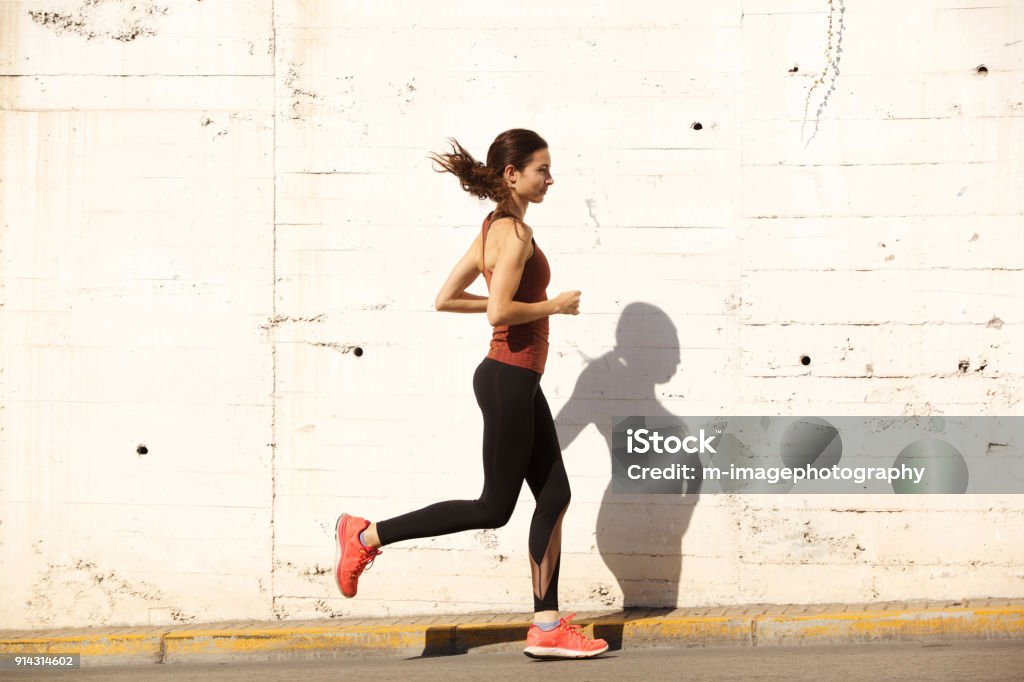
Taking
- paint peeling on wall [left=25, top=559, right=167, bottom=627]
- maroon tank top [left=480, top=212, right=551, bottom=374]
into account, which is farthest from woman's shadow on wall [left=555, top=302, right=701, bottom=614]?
paint peeling on wall [left=25, top=559, right=167, bottom=627]

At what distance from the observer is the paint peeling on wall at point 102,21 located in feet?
19.1

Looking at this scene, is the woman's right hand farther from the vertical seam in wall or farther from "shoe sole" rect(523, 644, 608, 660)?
the vertical seam in wall

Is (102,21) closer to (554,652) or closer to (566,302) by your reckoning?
(566,302)

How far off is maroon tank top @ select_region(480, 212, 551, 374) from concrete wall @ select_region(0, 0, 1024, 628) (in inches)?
29.7

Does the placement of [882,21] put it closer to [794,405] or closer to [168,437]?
[794,405]

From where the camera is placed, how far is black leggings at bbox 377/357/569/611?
15.7 feet

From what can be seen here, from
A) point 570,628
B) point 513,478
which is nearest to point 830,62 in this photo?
point 513,478

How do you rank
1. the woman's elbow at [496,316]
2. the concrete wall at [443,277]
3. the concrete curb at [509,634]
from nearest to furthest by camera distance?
the woman's elbow at [496,316] → the concrete curb at [509,634] → the concrete wall at [443,277]

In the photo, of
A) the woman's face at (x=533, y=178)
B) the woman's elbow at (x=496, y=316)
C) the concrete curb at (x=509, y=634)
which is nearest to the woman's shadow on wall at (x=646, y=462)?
the concrete curb at (x=509, y=634)

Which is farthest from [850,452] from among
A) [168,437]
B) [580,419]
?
[168,437]

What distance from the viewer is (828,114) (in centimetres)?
555

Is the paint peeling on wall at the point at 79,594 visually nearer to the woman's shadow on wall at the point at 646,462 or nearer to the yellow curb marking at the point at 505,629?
the yellow curb marking at the point at 505,629

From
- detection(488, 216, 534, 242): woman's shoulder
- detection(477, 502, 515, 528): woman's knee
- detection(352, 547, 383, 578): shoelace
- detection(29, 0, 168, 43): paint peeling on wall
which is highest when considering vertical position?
detection(29, 0, 168, 43): paint peeling on wall

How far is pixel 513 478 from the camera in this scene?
4816mm
